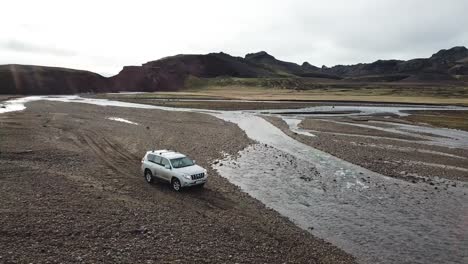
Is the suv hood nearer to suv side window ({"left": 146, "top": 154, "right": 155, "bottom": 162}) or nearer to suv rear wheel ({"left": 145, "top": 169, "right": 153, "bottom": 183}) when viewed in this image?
suv rear wheel ({"left": 145, "top": 169, "right": 153, "bottom": 183})

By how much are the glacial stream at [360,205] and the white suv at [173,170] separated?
447cm

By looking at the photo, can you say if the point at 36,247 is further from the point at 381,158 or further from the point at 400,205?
the point at 381,158

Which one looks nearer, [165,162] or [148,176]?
[165,162]

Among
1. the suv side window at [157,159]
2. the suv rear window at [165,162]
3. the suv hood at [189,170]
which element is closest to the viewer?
the suv hood at [189,170]

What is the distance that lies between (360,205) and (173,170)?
13.5m

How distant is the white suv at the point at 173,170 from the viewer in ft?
89.0

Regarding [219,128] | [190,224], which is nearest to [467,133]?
[219,128]

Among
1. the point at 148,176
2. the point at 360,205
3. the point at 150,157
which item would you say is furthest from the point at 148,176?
the point at 360,205

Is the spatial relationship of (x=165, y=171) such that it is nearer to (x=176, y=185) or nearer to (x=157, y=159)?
(x=176, y=185)

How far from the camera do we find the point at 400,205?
27.0m

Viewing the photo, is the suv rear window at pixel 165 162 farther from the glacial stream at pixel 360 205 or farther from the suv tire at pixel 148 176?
the glacial stream at pixel 360 205

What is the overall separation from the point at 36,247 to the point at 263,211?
43.1 ft

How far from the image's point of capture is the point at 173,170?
2764 cm

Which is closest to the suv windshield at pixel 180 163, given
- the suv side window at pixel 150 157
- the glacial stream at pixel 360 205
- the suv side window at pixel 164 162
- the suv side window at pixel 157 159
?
the suv side window at pixel 164 162
